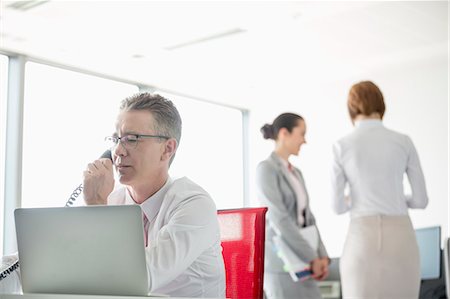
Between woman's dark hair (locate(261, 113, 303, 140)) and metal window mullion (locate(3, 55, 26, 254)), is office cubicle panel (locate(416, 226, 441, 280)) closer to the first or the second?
woman's dark hair (locate(261, 113, 303, 140))

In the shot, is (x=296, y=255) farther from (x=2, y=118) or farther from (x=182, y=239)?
(x=2, y=118)

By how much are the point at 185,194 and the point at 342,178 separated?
4.53 feet

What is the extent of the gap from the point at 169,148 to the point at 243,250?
1.25ft

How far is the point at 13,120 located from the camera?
5.44 meters

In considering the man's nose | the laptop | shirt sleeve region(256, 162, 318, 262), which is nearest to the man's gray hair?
the man's nose

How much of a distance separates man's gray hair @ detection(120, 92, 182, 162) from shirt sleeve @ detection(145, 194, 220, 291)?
28 cm

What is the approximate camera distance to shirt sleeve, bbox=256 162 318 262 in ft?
11.5

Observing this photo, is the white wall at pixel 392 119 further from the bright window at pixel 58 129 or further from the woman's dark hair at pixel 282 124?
the woman's dark hair at pixel 282 124

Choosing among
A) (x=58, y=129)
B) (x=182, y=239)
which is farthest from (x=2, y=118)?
(x=182, y=239)

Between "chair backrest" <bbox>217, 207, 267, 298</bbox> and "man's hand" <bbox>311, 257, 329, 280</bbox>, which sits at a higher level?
"chair backrest" <bbox>217, 207, 267, 298</bbox>

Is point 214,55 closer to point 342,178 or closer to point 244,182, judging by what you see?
point 244,182

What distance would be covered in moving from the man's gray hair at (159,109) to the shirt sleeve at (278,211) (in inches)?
65.9

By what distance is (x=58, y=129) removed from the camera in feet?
19.1

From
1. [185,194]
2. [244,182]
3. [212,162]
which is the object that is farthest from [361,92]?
[244,182]
